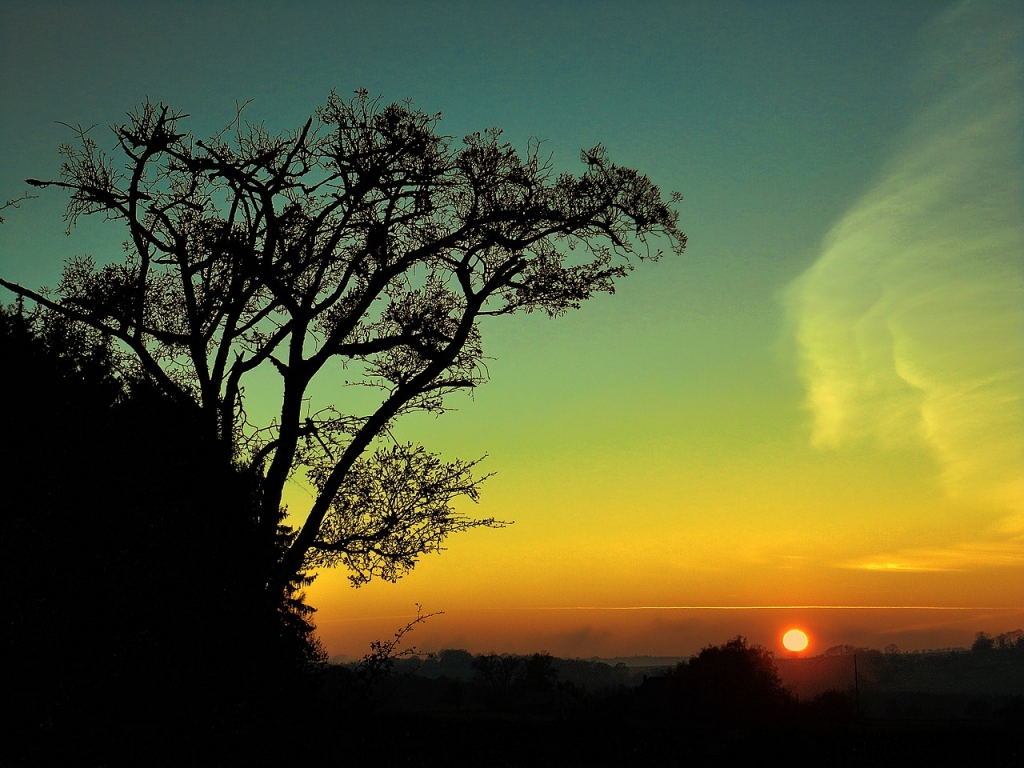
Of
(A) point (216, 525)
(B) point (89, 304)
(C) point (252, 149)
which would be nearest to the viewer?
(A) point (216, 525)

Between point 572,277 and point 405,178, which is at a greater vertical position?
point 405,178

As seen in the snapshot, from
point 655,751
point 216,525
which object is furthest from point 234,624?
point 655,751

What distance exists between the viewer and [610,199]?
1719 centimetres

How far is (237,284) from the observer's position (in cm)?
1562

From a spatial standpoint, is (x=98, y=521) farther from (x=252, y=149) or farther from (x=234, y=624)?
(x=252, y=149)

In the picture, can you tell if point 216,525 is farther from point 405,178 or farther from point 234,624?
point 405,178

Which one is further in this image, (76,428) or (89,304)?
(89,304)

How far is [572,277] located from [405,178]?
363 centimetres

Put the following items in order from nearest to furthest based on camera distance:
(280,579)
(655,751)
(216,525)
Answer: (216,525) < (280,579) < (655,751)

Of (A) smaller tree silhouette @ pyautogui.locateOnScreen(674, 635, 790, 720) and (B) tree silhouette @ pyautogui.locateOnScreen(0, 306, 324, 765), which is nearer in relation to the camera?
(B) tree silhouette @ pyautogui.locateOnScreen(0, 306, 324, 765)

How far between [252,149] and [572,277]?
617 centimetres

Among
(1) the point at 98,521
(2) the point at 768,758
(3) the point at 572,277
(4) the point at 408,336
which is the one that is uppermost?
(3) the point at 572,277

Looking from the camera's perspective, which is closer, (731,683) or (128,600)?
(128,600)

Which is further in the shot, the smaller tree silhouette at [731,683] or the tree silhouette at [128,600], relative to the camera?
the smaller tree silhouette at [731,683]
